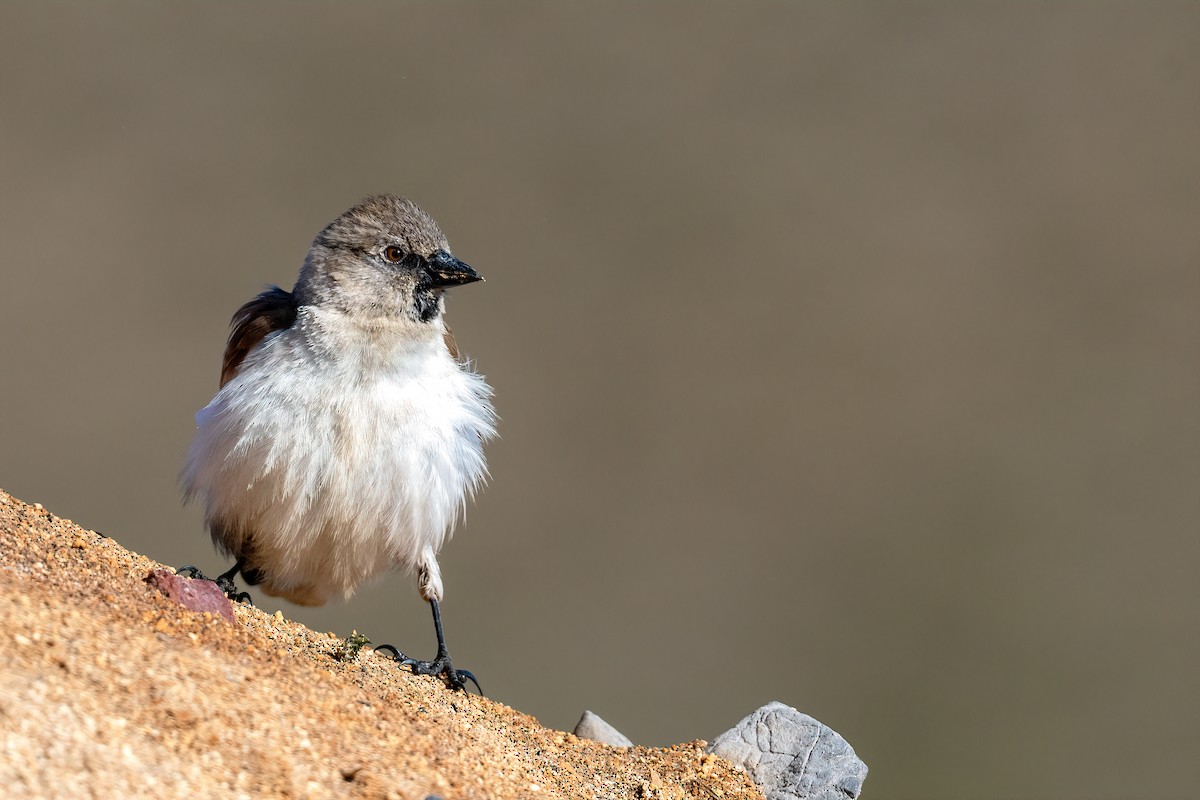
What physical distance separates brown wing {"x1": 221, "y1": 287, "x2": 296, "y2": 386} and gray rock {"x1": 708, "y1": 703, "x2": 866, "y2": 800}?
3.45 metres

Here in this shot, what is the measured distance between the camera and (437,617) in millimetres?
7410

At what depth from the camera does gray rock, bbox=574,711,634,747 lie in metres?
6.25

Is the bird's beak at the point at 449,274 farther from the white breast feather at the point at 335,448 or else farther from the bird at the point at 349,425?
the white breast feather at the point at 335,448

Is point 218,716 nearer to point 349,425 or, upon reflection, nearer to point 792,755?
point 792,755

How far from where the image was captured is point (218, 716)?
389 cm

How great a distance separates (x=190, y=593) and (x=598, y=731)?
2.27 m

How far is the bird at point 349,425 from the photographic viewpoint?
267 inches

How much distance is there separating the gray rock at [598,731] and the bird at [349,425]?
3.30 feet

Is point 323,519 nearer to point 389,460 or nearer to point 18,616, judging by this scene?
point 389,460

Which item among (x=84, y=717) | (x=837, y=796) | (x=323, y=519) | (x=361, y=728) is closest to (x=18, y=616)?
(x=84, y=717)

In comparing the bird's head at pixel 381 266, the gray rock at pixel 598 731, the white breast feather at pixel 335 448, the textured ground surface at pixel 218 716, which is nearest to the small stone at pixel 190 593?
the textured ground surface at pixel 218 716

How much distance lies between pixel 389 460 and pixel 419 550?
748 millimetres

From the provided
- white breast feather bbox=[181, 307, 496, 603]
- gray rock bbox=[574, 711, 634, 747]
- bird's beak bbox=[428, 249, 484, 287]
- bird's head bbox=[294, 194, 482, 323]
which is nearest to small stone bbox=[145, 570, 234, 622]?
white breast feather bbox=[181, 307, 496, 603]

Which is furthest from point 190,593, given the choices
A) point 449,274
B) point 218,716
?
point 449,274
